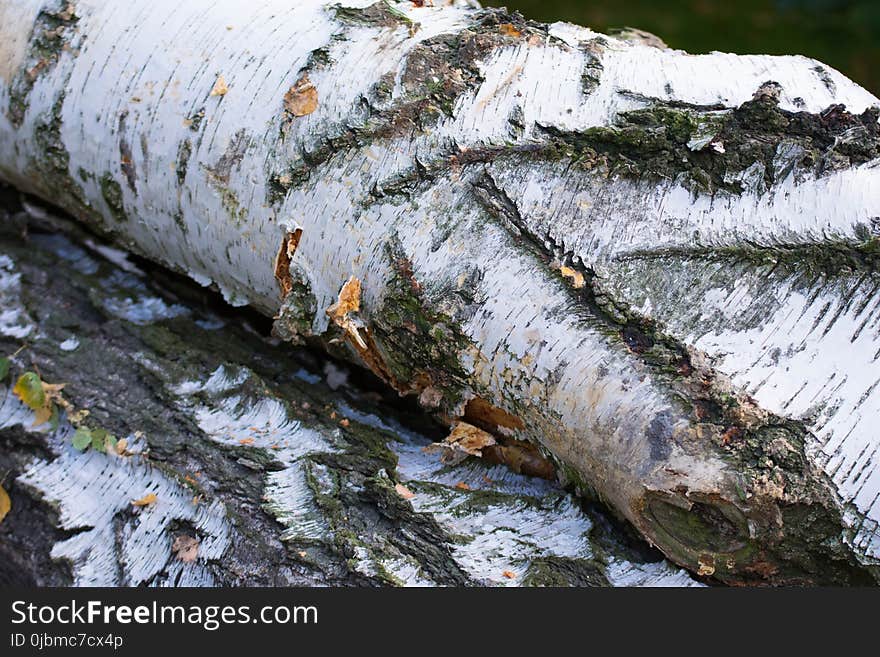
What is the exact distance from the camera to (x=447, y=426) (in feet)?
4.34

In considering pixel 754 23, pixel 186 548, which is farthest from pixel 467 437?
pixel 754 23

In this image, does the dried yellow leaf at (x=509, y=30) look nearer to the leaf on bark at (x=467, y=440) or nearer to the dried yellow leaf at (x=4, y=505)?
the leaf on bark at (x=467, y=440)

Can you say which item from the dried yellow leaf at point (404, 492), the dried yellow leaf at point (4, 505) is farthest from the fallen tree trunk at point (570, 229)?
the dried yellow leaf at point (4, 505)

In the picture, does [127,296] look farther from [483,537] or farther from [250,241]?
[483,537]

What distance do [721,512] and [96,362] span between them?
982 millimetres

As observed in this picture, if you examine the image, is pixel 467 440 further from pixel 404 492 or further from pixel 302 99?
pixel 302 99

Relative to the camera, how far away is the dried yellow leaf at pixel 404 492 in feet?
3.81

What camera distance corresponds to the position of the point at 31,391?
4.28 feet

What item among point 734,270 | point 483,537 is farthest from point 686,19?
point 483,537

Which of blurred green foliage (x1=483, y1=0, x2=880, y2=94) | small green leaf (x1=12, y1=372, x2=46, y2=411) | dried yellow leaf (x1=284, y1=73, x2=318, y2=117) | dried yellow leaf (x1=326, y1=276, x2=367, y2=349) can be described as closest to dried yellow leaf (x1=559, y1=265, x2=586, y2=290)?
dried yellow leaf (x1=326, y1=276, x2=367, y2=349)

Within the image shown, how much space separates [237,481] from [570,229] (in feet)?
1.94

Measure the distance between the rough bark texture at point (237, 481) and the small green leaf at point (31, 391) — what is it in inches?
0.7

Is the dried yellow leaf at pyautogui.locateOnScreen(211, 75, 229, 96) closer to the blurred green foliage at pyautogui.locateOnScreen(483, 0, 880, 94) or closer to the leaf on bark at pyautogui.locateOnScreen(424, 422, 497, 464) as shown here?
the leaf on bark at pyautogui.locateOnScreen(424, 422, 497, 464)

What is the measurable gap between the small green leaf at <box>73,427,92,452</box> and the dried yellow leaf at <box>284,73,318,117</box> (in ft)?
1.89
